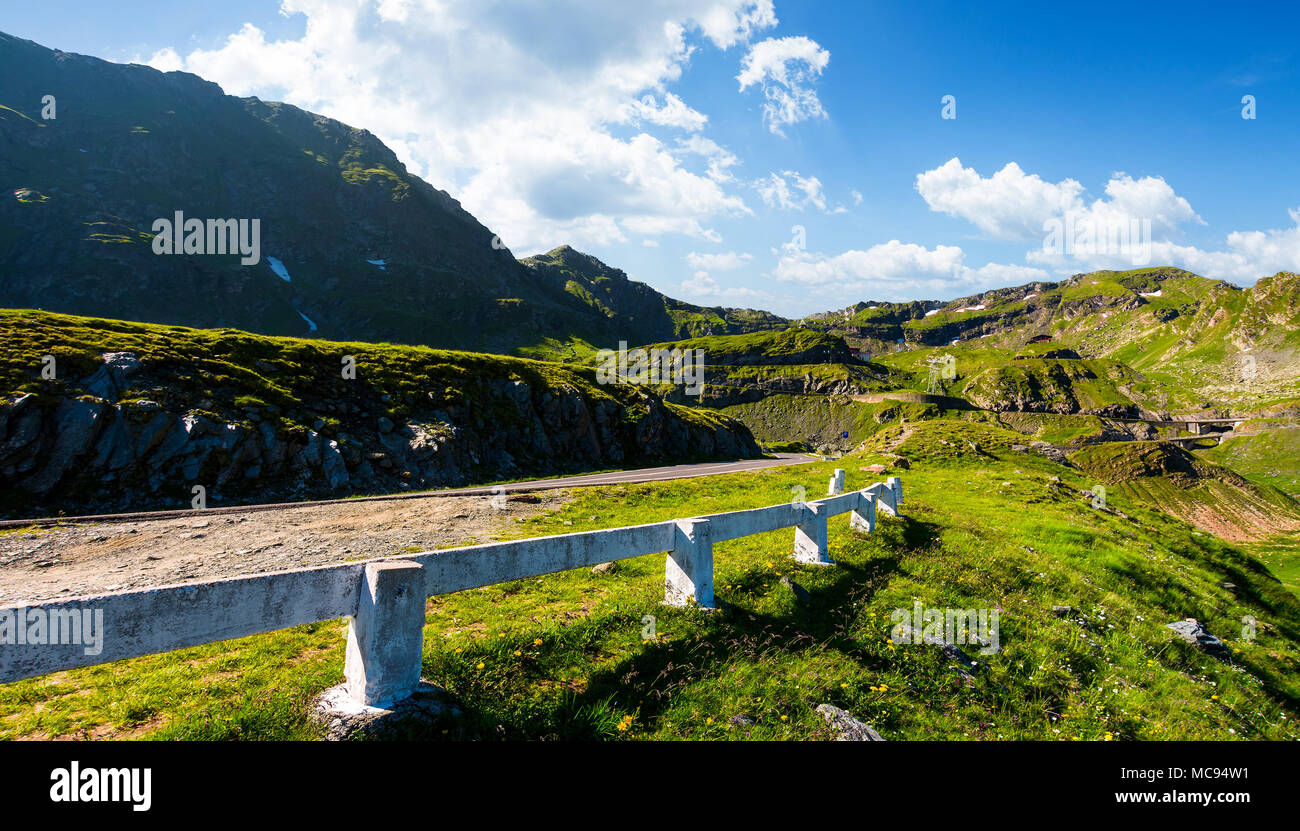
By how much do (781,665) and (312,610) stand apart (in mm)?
5048

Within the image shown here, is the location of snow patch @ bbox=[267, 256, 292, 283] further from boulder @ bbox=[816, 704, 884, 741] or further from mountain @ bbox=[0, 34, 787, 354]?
boulder @ bbox=[816, 704, 884, 741]

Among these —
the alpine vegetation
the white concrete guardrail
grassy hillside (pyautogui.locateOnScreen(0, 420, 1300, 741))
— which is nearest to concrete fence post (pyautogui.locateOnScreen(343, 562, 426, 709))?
the white concrete guardrail

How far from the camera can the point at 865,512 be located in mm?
12594

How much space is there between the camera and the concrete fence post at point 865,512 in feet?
41.0

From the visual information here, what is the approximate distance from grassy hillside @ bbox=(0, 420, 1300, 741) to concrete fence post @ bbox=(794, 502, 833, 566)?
490mm

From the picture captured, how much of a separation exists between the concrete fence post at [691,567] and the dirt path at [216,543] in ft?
32.8

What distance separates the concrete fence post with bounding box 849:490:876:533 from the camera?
1250 centimetres

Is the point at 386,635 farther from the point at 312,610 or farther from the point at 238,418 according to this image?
the point at 238,418

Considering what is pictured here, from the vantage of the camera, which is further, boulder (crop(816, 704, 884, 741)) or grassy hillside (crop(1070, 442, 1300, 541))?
grassy hillside (crop(1070, 442, 1300, 541))

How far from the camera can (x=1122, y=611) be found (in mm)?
10812
